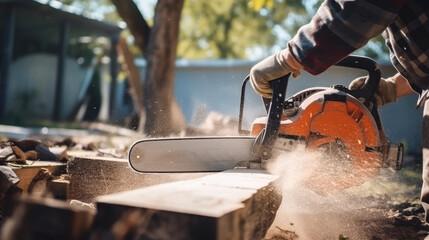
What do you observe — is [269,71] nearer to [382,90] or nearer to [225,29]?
[382,90]

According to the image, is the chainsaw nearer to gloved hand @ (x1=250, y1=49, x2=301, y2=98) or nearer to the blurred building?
gloved hand @ (x1=250, y1=49, x2=301, y2=98)

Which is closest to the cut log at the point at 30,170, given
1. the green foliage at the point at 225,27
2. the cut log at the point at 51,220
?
the cut log at the point at 51,220

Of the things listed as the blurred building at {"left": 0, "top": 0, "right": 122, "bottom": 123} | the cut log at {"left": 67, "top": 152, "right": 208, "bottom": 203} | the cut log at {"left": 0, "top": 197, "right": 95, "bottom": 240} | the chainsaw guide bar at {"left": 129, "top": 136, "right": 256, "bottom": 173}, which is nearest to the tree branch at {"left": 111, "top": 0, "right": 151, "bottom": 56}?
the cut log at {"left": 67, "top": 152, "right": 208, "bottom": 203}

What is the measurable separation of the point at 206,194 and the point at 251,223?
21 centimetres

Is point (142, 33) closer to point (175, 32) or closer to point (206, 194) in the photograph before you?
point (175, 32)

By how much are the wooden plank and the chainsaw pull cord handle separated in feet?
2.16

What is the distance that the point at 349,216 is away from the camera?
2807 millimetres

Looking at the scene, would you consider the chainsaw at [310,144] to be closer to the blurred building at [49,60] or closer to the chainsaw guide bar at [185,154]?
the chainsaw guide bar at [185,154]

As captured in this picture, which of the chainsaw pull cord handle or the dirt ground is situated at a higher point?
the chainsaw pull cord handle

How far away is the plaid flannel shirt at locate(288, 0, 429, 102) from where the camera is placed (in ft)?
5.37

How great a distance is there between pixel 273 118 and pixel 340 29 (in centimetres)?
61

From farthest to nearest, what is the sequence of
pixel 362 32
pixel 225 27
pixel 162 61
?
pixel 225 27 → pixel 162 61 → pixel 362 32

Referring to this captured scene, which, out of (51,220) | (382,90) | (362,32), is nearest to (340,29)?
(362,32)

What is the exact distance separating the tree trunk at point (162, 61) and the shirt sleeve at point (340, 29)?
13.3ft
